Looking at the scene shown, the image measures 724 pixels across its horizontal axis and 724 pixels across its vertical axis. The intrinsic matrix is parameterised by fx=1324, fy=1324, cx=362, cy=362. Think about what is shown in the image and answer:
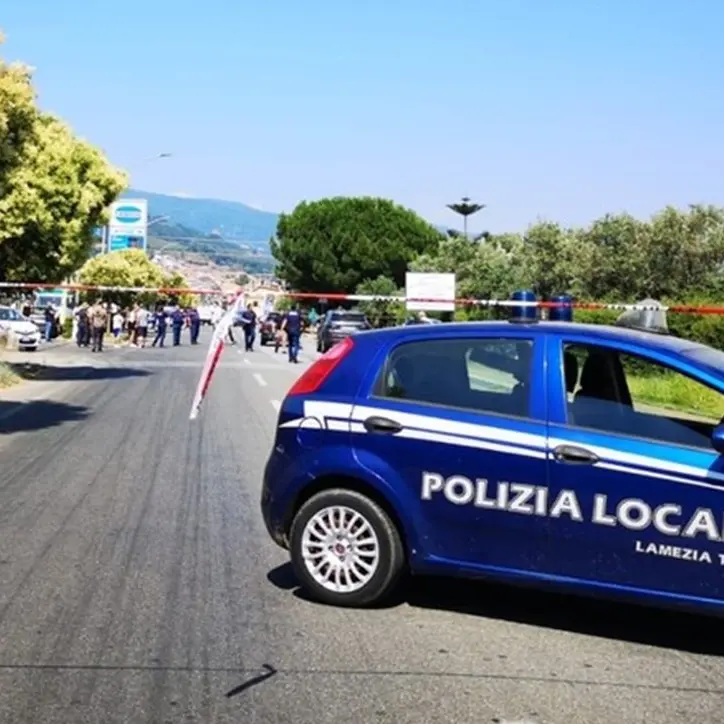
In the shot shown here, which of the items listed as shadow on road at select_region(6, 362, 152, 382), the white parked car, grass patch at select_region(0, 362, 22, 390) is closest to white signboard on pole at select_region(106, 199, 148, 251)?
the white parked car

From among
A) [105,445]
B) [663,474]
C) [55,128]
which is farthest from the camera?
[55,128]

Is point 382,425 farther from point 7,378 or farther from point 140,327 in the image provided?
point 140,327

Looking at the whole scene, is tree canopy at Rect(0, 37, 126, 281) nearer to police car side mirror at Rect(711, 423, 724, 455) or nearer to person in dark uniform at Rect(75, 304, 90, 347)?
person in dark uniform at Rect(75, 304, 90, 347)

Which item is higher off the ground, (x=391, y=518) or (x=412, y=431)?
(x=412, y=431)

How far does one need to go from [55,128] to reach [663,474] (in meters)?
24.8

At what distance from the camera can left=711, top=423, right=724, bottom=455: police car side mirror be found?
20.4 feet

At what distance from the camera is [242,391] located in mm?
24984

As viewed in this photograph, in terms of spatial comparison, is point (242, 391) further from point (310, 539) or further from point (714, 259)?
point (714, 259)

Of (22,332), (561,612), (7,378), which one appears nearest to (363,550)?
(561,612)

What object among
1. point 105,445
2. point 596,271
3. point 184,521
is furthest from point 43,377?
point 596,271

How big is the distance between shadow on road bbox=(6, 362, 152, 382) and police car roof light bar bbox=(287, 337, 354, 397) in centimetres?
2169

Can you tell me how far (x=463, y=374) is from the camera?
714 centimetres

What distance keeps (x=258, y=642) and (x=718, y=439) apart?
8.06 ft

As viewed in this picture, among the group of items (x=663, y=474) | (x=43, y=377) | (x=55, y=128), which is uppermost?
(x=55, y=128)
